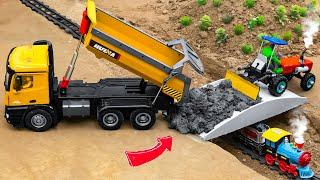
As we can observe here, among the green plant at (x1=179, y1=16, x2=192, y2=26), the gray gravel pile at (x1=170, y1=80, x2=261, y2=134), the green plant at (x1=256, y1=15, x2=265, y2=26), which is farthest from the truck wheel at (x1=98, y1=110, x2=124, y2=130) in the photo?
the green plant at (x1=256, y1=15, x2=265, y2=26)

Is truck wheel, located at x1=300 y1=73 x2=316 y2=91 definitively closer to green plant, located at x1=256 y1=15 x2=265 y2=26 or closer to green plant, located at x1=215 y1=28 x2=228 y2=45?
green plant, located at x1=215 y1=28 x2=228 y2=45

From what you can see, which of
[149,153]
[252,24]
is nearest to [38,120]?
[149,153]

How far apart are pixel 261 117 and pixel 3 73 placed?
7450 millimetres

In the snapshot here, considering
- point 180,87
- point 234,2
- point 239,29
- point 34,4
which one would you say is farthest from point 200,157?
point 34,4

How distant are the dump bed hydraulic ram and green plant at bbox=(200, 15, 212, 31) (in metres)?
4.23

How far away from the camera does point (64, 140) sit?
43.5 feet

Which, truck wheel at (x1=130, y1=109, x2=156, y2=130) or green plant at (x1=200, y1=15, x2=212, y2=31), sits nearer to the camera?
truck wheel at (x1=130, y1=109, x2=156, y2=130)

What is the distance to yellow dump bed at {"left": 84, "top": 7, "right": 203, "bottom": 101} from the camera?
43.3 ft

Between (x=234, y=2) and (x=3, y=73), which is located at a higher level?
(x=234, y=2)

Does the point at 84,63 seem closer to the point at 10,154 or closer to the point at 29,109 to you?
the point at 29,109

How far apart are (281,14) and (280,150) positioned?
8.04 m

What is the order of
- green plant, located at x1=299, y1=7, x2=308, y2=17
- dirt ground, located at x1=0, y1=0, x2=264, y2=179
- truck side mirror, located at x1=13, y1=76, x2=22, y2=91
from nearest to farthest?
dirt ground, located at x1=0, y1=0, x2=264, y2=179 < truck side mirror, located at x1=13, y1=76, x2=22, y2=91 < green plant, located at x1=299, y1=7, x2=308, y2=17

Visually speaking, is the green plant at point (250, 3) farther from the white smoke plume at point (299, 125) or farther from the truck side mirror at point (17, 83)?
the truck side mirror at point (17, 83)

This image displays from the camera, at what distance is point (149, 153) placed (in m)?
12.9
